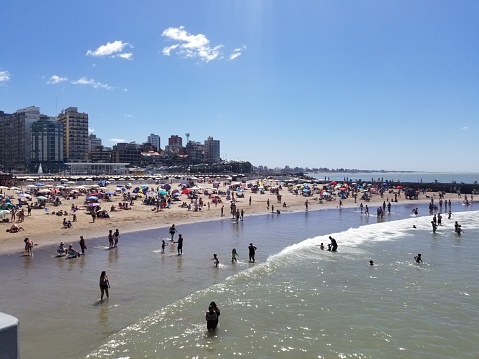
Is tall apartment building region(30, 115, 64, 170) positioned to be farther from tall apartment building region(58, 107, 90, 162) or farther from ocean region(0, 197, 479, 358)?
ocean region(0, 197, 479, 358)

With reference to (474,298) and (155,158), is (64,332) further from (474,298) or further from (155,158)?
(155,158)

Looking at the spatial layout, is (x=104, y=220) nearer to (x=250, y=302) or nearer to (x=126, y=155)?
(x=250, y=302)

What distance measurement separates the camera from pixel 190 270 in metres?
16.4

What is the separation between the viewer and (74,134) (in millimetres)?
127938

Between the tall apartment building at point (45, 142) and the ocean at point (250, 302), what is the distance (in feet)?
344

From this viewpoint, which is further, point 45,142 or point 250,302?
point 45,142

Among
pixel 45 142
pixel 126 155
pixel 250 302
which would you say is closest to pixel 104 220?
pixel 250 302

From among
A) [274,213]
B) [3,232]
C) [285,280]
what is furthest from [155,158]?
[285,280]

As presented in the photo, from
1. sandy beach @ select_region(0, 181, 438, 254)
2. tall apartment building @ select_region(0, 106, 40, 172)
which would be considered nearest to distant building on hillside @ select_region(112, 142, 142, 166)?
tall apartment building @ select_region(0, 106, 40, 172)

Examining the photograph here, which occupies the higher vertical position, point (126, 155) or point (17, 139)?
point (17, 139)

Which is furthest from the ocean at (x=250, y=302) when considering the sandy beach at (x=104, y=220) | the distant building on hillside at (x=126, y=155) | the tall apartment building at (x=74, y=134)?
the distant building on hillside at (x=126, y=155)

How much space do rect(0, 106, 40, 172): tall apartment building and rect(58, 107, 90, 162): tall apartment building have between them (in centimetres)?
896

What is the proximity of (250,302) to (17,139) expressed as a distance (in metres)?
129

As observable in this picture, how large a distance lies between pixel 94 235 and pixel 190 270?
10.6m
